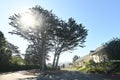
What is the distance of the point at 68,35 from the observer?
5616 cm

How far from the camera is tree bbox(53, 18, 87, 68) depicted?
55.8 metres

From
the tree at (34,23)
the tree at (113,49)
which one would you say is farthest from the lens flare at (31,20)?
the tree at (113,49)

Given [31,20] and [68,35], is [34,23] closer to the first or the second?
[31,20]

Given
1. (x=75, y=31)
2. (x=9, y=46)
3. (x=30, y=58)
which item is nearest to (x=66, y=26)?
(x=75, y=31)

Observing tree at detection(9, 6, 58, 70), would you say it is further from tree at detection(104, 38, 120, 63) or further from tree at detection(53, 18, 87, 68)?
tree at detection(104, 38, 120, 63)

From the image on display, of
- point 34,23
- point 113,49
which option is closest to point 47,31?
point 34,23

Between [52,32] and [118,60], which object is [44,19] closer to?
[52,32]

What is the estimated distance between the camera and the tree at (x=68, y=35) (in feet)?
183

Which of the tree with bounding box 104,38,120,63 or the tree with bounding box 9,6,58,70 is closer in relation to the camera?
the tree with bounding box 104,38,120,63

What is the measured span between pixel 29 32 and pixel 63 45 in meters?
8.86

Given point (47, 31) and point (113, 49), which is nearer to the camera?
point (113, 49)

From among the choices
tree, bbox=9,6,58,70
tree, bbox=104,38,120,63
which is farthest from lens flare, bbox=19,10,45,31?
tree, bbox=104,38,120,63

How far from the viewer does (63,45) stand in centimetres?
5784

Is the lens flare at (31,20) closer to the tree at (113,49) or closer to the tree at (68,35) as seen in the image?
the tree at (68,35)
